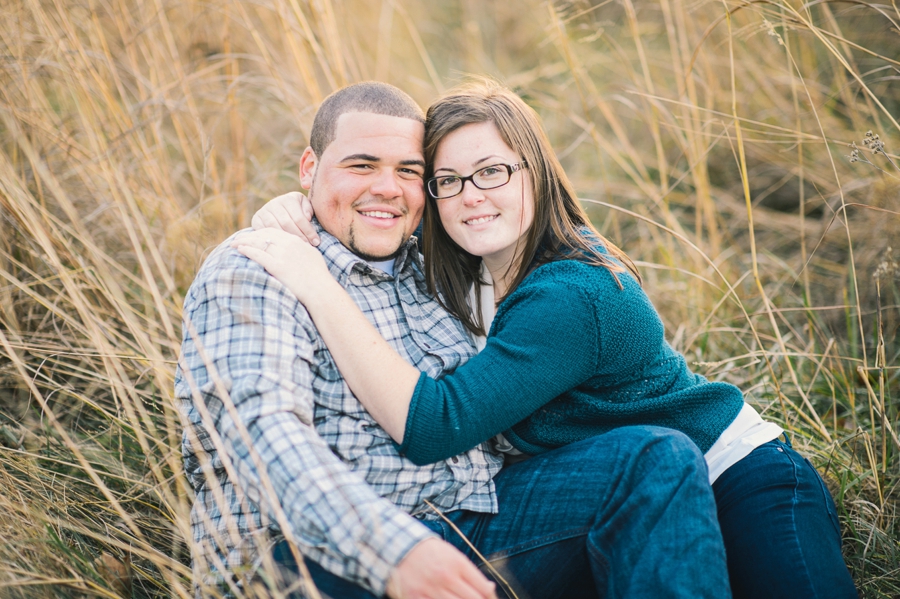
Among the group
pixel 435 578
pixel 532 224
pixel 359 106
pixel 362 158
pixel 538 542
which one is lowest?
pixel 538 542

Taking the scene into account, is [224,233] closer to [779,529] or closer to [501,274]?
[501,274]

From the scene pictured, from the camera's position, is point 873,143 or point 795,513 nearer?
point 795,513

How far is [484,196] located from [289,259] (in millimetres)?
648

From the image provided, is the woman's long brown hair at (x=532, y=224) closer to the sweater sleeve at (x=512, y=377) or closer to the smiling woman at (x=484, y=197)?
the smiling woman at (x=484, y=197)

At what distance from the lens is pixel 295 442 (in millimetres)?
1491

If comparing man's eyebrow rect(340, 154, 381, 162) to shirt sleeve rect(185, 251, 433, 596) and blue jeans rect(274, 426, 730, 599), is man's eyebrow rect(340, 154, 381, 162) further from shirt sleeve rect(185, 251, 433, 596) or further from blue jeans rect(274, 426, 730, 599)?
blue jeans rect(274, 426, 730, 599)

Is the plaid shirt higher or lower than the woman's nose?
lower

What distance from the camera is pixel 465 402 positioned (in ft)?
5.63

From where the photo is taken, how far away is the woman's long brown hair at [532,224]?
2.10 meters

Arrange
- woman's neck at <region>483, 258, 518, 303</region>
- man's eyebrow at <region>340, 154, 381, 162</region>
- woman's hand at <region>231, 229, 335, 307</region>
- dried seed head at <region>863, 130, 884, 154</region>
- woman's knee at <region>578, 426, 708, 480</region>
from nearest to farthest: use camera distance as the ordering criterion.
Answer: woman's knee at <region>578, 426, 708, 480</region>, woman's hand at <region>231, 229, 335, 307</region>, dried seed head at <region>863, 130, 884, 154</region>, man's eyebrow at <region>340, 154, 381, 162</region>, woman's neck at <region>483, 258, 518, 303</region>

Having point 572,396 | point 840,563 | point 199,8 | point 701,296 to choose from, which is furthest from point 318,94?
point 840,563

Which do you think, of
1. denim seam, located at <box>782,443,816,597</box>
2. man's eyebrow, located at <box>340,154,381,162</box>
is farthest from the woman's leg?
man's eyebrow, located at <box>340,154,381,162</box>

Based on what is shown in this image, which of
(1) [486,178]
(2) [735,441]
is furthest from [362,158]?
(2) [735,441]

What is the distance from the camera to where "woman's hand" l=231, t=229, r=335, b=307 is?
1.75m
